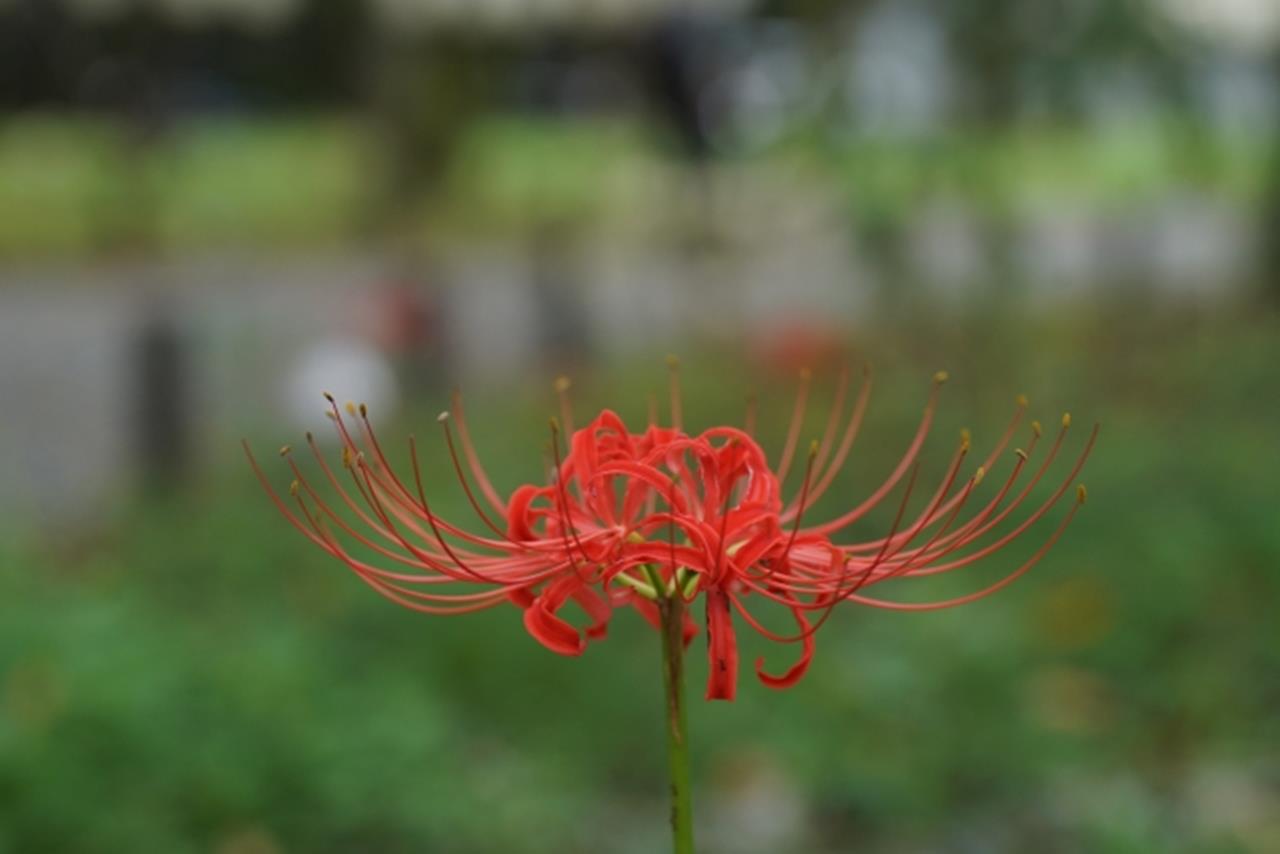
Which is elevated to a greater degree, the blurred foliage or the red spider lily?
the red spider lily

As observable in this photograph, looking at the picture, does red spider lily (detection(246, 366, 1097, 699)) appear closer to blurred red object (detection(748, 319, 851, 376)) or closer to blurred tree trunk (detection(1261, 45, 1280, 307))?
blurred red object (detection(748, 319, 851, 376))

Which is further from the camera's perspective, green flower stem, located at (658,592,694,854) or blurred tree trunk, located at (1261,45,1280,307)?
blurred tree trunk, located at (1261,45,1280,307)

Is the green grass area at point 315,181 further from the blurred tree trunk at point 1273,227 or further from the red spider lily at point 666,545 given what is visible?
the red spider lily at point 666,545

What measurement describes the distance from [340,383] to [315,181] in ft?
40.9

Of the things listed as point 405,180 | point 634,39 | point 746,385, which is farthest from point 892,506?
point 405,180

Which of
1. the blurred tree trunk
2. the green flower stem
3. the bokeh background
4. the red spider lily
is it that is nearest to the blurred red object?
the bokeh background

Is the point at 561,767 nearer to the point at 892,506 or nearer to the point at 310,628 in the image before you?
the point at 310,628

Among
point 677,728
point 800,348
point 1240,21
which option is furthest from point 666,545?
point 1240,21

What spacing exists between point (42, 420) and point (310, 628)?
17.0ft

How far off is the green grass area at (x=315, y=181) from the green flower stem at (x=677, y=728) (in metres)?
9.65

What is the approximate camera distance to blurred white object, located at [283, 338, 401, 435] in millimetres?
6469

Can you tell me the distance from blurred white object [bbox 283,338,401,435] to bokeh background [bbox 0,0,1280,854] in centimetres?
3

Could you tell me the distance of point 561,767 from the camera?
3611 millimetres

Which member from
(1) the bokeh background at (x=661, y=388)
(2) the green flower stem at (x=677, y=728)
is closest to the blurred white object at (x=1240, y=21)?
(1) the bokeh background at (x=661, y=388)
